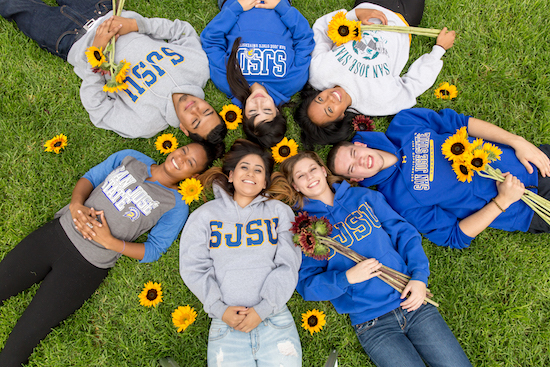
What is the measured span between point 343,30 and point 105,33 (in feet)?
7.02

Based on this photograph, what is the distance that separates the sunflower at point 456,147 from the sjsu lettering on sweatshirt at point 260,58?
161 cm

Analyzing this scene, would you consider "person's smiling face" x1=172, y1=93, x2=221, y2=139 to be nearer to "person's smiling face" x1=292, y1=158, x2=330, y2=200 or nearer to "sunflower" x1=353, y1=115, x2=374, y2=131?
"person's smiling face" x1=292, y1=158, x2=330, y2=200

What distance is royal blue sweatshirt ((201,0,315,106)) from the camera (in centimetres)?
293

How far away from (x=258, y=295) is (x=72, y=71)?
2838 mm

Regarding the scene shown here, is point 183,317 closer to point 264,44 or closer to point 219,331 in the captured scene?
point 219,331

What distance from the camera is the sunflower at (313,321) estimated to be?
284cm

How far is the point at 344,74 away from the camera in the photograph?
2.99 m

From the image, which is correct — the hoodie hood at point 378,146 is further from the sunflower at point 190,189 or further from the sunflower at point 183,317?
the sunflower at point 183,317

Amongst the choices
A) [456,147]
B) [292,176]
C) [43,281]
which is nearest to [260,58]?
[292,176]

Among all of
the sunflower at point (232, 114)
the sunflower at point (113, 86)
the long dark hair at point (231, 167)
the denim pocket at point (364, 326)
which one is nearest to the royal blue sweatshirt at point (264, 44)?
the sunflower at point (232, 114)

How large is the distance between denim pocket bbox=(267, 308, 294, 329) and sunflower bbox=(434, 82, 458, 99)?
2.62 metres

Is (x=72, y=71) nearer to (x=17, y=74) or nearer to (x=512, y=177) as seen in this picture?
(x=17, y=74)

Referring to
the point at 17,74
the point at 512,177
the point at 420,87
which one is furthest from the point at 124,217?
the point at 512,177

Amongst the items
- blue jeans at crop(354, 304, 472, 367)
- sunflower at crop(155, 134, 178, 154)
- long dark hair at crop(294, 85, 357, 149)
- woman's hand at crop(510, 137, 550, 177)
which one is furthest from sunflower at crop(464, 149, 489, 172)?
sunflower at crop(155, 134, 178, 154)
